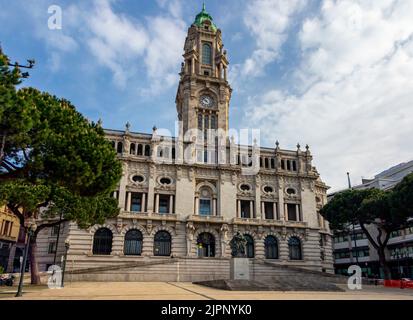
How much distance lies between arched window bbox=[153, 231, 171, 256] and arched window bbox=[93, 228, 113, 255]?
5.80m

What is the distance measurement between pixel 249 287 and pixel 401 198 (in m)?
22.4

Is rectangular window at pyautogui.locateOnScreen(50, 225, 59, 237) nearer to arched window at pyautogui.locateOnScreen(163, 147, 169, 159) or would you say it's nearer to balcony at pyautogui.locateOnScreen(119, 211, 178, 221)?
balcony at pyautogui.locateOnScreen(119, 211, 178, 221)

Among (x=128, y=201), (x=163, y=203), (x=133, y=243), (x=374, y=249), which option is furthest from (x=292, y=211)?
(x=128, y=201)

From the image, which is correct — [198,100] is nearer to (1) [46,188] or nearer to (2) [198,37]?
(2) [198,37]

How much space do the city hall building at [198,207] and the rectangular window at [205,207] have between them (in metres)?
0.15

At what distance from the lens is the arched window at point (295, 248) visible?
164 feet

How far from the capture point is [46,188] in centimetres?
2331

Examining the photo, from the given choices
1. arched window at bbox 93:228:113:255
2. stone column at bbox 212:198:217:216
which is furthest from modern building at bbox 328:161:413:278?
arched window at bbox 93:228:113:255

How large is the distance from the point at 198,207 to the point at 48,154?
1148 inches

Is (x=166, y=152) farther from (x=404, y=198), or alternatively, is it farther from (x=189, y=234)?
(x=404, y=198)

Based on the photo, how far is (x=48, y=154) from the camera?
2316cm

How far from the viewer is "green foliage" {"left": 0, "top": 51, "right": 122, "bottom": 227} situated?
18969mm

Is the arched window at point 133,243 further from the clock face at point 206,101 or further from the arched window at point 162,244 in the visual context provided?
the clock face at point 206,101
